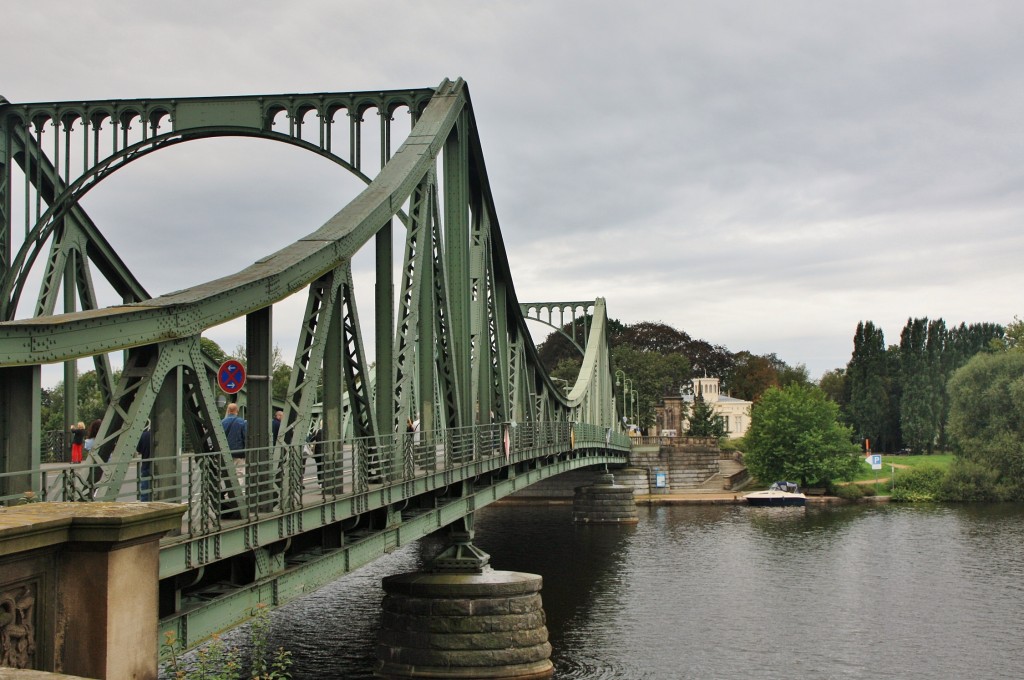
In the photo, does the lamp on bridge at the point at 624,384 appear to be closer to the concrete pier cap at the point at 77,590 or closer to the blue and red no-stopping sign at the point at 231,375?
the blue and red no-stopping sign at the point at 231,375

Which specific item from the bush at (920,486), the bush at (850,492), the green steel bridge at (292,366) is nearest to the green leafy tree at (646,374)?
the bush at (850,492)

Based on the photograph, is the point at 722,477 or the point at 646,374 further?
the point at 646,374

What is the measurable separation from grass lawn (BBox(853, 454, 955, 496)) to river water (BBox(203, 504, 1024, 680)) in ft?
51.9

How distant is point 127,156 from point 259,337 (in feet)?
37.6

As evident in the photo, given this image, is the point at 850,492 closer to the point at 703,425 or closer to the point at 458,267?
the point at 703,425

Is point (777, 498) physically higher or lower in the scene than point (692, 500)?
higher

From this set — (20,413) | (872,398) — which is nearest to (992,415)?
(872,398)

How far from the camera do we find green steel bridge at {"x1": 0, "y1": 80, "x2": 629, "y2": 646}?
10711 mm

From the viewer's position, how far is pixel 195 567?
1112 centimetres

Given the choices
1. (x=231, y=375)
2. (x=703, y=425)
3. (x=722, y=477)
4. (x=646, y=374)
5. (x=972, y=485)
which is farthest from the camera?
(x=646, y=374)

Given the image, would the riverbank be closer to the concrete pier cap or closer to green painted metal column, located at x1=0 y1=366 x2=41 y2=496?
green painted metal column, located at x1=0 y1=366 x2=41 y2=496

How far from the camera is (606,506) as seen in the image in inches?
2616

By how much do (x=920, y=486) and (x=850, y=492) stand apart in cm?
439

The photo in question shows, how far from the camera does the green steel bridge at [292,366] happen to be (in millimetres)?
10711
